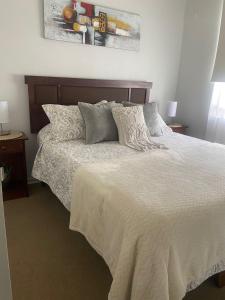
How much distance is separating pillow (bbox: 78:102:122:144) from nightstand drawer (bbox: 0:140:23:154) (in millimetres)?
713

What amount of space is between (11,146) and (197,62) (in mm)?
2852

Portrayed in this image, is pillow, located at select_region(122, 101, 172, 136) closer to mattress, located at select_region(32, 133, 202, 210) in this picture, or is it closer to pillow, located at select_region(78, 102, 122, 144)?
mattress, located at select_region(32, 133, 202, 210)

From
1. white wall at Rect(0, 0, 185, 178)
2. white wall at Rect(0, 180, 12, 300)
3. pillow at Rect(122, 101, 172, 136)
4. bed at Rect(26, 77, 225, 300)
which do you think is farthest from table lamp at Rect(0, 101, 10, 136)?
white wall at Rect(0, 180, 12, 300)

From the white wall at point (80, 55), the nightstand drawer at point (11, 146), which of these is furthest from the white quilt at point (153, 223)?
the white wall at point (80, 55)

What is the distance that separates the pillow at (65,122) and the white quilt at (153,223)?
80cm

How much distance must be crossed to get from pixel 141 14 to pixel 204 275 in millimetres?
3170

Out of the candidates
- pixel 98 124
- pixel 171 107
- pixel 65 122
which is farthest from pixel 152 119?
pixel 65 122

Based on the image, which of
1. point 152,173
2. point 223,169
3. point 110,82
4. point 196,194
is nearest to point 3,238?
point 196,194

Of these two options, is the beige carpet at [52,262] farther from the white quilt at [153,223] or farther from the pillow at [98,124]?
the pillow at [98,124]

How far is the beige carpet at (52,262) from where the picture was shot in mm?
1479

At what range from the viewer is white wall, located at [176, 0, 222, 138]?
3213 mm

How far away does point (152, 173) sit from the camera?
63.6 inches

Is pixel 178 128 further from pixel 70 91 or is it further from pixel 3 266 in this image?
pixel 3 266

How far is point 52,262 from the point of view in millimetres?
1709
